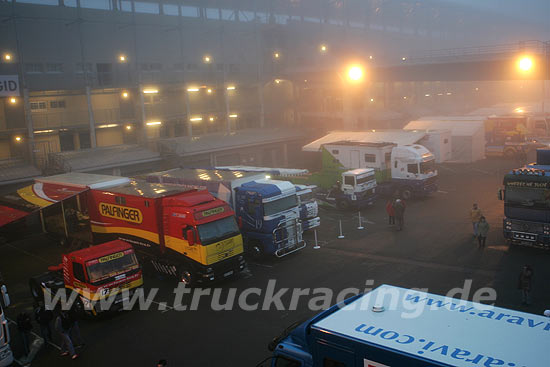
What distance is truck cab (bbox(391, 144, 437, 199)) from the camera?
29.8 metres

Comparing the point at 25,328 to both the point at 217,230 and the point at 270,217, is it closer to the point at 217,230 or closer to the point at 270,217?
the point at 217,230

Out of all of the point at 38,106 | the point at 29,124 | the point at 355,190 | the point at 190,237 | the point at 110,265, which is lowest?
the point at 355,190

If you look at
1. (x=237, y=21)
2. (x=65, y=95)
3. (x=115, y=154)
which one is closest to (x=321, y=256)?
(x=115, y=154)

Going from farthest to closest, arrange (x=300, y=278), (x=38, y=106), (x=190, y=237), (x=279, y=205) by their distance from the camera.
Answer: (x=38, y=106) < (x=279, y=205) < (x=300, y=278) < (x=190, y=237)

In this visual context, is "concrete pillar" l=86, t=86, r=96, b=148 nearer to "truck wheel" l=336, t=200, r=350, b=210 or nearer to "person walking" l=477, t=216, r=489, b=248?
"truck wheel" l=336, t=200, r=350, b=210

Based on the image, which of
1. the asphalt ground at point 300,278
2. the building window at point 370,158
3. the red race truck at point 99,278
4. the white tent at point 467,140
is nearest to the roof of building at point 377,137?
the building window at point 370,158

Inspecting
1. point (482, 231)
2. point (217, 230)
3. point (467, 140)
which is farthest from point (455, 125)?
point (217, 230)

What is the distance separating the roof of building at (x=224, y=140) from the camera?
41963mm

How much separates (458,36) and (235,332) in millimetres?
103303

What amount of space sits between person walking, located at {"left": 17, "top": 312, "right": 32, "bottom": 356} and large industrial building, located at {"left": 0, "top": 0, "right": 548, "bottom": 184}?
2502cm

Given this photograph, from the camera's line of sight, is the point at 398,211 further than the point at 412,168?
No

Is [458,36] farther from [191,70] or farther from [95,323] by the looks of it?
[95,323]

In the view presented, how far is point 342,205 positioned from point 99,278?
16926 mm

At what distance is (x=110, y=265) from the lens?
49.7ft
